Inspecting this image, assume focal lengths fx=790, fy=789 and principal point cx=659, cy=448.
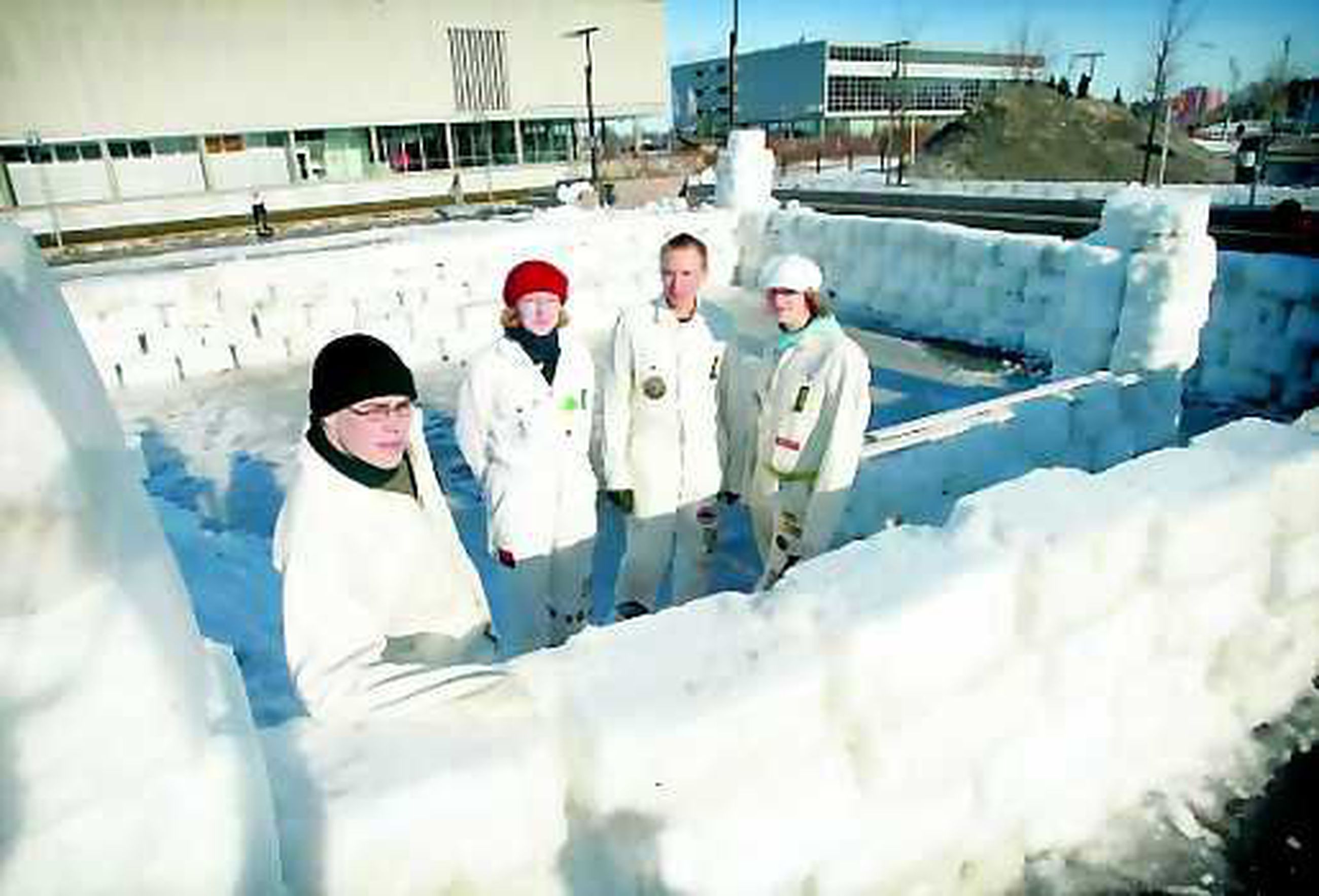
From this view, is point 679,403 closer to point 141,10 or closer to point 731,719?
point 731,719

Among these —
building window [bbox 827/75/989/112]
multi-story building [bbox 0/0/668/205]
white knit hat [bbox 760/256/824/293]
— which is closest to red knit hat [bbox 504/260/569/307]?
white knit hat [bbox 760/256/824/293]

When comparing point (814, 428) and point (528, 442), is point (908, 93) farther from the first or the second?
point (528, 442)

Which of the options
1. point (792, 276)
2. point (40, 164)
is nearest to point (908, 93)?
point (40, 164)

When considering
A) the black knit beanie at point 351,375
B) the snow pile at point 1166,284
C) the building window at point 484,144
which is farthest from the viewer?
the building window at point 484,144

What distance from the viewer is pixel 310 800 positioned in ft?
3.96

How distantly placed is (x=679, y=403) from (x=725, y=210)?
327 inches

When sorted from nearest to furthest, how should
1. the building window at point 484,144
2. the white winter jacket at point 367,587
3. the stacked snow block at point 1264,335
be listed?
the white winter jacket at point 367,587 < the stacked snow block at point 1264,335 < the building window at point 484,144

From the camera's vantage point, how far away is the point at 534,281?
293cm

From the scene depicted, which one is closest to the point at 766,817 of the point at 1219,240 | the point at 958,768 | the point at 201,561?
the point at 958,768

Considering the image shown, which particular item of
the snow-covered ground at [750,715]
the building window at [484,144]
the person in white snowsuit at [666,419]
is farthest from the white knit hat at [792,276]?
the building window at [484,144]

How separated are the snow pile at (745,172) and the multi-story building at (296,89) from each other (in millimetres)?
28558

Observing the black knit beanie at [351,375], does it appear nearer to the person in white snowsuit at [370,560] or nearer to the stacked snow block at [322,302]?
the person in white snowsuit at [370,560]

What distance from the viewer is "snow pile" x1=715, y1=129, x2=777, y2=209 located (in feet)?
35.5

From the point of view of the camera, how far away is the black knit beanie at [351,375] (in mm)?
1811
